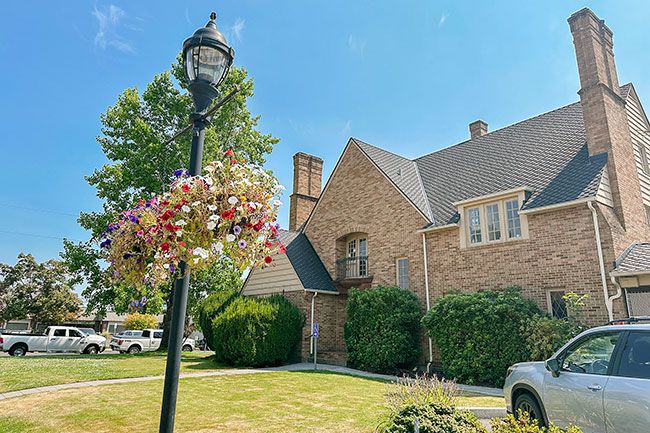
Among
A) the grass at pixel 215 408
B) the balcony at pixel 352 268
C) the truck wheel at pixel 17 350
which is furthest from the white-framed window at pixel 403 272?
the truck wheel at pixel 17 350

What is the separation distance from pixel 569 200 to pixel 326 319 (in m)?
10.9

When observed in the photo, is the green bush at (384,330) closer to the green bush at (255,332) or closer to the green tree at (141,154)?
the green bush at (255,332)

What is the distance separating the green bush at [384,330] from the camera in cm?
1443

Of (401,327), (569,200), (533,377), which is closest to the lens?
(533,377)

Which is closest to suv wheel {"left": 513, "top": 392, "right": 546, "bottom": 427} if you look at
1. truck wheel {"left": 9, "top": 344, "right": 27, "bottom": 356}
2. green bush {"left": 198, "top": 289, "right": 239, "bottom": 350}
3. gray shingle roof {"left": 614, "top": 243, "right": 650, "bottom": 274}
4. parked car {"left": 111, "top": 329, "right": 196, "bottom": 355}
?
gray shingle roof {"left": 614, "top": 243, "right": 650, "bottom": 274}

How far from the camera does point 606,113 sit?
13148 mm

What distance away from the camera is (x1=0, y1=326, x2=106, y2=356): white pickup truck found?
931 inches

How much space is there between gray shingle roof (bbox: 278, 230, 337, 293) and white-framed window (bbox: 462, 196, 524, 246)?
7.00 meters

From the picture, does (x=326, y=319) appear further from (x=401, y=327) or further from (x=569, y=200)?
(x=569, y=200)

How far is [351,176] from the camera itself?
20422 millimetres

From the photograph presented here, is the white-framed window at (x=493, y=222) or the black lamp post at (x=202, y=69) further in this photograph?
the white-framed window at (x=493, y=222)

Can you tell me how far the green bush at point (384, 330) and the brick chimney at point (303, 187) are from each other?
9.67m

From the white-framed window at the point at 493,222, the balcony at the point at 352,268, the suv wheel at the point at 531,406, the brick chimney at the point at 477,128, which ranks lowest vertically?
the suv wheel at the point at 531,406

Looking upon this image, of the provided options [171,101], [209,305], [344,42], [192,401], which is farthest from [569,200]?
[171,101]
